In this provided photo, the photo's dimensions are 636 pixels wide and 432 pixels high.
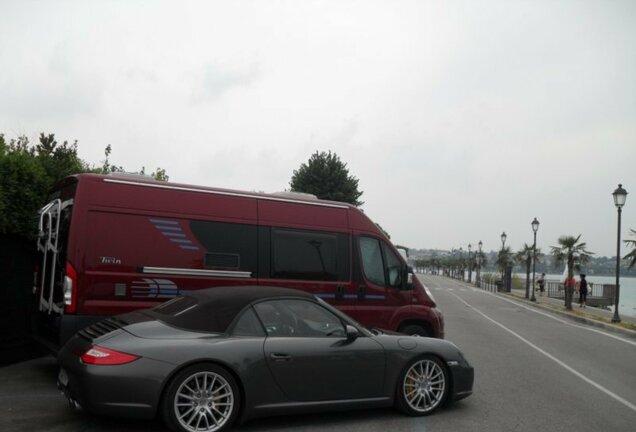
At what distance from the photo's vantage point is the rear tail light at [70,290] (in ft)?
22.6

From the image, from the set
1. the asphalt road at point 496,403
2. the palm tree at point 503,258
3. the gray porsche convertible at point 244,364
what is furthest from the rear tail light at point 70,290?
the palm tree at point 503,258

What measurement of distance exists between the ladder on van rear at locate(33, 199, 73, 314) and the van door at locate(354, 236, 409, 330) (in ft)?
13.3

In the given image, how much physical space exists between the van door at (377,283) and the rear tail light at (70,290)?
3.85 metres

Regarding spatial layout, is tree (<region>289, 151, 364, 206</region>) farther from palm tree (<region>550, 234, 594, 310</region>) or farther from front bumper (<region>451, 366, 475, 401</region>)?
front bumper (<region>451, 366, 475, 401</region>)

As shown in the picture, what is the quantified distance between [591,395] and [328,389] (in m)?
4.37

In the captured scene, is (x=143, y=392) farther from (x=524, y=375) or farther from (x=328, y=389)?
(x=524, y=375)

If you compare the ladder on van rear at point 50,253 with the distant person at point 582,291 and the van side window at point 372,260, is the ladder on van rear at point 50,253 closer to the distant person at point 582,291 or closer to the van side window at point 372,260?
the van side window at point 372,260

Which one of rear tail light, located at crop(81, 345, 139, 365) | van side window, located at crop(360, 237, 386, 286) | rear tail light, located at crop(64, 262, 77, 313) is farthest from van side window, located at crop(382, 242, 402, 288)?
rear tail light, located at crop(81, 345, 139, 365)

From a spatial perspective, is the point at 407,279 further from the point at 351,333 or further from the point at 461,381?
the point at 351,333

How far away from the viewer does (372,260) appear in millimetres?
8992

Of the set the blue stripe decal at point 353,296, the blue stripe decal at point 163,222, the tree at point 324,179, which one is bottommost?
the blue stripe decal at point 353,296

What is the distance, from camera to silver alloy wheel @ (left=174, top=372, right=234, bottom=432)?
515 centimetres

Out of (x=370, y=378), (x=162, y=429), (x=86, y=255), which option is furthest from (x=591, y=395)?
(x=86, y=255)

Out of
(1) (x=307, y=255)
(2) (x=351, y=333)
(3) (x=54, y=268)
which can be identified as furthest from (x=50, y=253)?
(2) (x=351, y=333)
